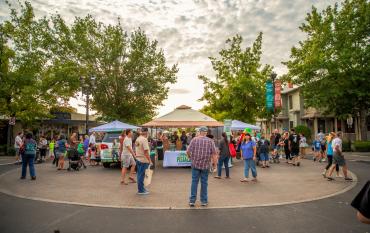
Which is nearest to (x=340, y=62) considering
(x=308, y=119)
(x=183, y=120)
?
(x=308, y=119)

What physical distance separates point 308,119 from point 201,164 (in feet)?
128

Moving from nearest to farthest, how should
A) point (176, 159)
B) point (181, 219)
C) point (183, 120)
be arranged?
point (181, 219)
point (176, 159)
point (183, 120)

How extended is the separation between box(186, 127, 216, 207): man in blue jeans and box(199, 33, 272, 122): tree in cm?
3029

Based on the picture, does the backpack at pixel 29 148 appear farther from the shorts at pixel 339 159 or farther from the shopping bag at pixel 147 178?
the shorts at pixel 339 159

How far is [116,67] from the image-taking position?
3309cm

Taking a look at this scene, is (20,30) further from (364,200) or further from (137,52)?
(364,200)

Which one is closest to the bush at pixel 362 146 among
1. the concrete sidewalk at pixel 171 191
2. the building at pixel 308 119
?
the building at pixel 308 119

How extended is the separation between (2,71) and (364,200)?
28845 millimetres

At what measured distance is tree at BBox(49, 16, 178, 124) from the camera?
31.8 meters

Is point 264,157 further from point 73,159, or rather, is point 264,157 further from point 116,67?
point 116,67

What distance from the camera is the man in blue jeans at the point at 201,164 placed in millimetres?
7262

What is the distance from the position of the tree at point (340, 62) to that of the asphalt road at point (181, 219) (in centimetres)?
2399

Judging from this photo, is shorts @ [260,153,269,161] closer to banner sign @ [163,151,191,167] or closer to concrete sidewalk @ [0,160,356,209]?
banner sign @ [163,151,191,167]

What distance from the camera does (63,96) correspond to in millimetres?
28594
